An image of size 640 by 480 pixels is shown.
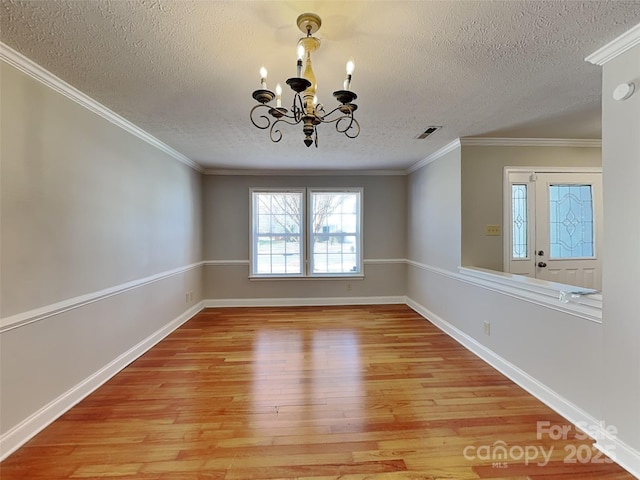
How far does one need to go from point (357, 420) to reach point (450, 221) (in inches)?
103

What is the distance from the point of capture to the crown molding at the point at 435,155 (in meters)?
3.60

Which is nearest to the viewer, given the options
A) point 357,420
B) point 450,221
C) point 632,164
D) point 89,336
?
point 632,164

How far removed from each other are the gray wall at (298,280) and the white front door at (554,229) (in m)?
2.10

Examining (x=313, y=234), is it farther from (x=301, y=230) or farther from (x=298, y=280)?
(x=298, y=280)

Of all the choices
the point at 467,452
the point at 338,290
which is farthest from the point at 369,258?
the point at 467,452

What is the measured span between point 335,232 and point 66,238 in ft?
12.6

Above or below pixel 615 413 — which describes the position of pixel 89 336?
above

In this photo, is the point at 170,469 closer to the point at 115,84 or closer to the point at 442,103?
the point at 115,84

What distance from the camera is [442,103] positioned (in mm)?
2535

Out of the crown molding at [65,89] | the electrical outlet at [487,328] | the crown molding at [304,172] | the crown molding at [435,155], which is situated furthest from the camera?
the crown molding at [304,172]

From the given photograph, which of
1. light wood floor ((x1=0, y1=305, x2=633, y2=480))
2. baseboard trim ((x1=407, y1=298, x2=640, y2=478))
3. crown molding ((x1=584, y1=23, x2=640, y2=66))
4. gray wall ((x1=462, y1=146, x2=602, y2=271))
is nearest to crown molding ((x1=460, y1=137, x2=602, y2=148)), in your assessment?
gray wall ((x1=462, y1=146, x2=602, y2=271))

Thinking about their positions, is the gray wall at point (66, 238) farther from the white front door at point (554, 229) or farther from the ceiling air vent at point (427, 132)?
the white front door at point (554, 229)

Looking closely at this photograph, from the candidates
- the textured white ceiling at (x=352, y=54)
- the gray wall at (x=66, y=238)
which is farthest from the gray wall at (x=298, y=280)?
the textured white ceiling at (x=352, y=54)

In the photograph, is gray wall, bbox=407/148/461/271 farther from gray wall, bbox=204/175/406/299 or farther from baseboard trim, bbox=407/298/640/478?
baseboard trim, bbox=407/298/640/478
